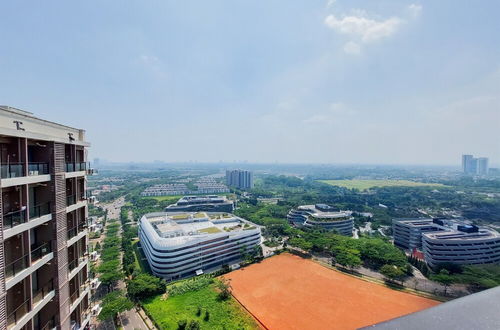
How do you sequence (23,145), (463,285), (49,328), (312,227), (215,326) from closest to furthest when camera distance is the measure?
(23,145) → (49,328) → (215,326) → (463,285) → (312,227)

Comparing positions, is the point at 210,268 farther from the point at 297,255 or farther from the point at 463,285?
the point at 463,285

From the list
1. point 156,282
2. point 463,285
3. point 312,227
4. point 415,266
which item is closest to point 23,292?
point 156,282

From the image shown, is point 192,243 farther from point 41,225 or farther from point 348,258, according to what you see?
point 41,225

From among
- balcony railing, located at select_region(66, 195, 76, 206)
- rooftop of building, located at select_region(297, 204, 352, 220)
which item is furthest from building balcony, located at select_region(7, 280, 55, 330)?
rooftop of building, located at select_region(297, 204, 352, 220)

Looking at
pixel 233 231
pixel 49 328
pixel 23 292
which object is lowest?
pixel 233 231

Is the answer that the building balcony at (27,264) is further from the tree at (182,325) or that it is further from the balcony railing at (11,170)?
the tree at (182,325)

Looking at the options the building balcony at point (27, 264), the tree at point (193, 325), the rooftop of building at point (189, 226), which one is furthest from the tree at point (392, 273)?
the building balcony at point (27, 264)

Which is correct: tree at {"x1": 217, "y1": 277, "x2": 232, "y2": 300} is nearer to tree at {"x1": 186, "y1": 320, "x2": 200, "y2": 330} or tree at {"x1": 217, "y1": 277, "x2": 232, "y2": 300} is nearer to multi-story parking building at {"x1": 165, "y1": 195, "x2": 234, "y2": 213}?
tree at {"x1": 186, "y1": 320, "x2": 200, "y2": 330}
